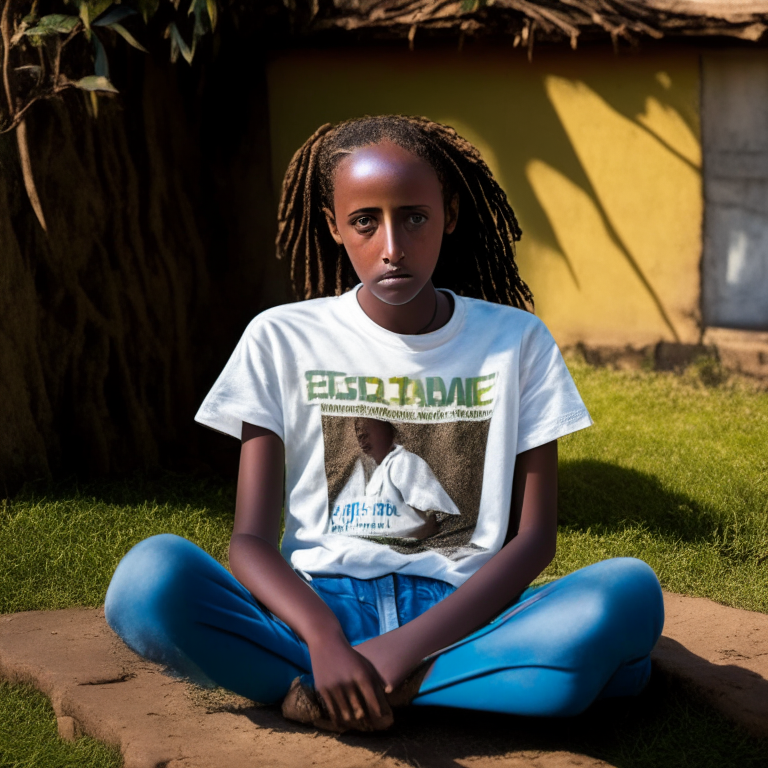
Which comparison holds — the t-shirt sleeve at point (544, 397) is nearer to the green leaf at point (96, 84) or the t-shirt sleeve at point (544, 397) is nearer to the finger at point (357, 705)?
the finger at point (357, 705)

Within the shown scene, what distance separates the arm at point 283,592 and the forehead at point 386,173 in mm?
577

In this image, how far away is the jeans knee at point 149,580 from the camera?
205cm

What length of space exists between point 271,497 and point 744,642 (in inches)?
53.2

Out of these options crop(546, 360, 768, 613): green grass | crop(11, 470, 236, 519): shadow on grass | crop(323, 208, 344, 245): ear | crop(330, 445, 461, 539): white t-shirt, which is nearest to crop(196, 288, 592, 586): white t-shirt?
→ crop(330, 445, 461, 539): white t-shirt

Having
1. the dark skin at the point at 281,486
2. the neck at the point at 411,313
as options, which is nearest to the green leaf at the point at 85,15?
the dark skin at the point at 281,486

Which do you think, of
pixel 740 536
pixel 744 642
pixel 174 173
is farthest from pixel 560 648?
pixel 174 173

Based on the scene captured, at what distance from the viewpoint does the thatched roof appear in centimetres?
491

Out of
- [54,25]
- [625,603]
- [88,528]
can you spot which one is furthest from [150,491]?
[625,603]

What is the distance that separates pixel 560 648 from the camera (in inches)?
80.4

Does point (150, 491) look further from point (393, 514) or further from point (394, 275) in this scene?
point (394, 275)

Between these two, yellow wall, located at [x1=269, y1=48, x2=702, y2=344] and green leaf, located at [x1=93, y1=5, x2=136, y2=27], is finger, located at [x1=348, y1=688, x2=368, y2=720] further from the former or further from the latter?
yellow wall, located at [x1=269, y1=48, x2=702, y2=344]

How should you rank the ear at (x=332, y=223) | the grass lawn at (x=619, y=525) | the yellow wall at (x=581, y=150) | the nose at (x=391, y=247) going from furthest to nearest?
1. the yellow wall at (x=581, y=150)
2. the ear at (x=332, y=223)
3. the grass lawn at (x=619, y=525)
4. the nose at (x=391, y=247)

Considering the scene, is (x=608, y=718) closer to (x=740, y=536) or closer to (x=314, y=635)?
(x=314, y=635)

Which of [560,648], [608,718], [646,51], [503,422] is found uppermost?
[646,51]
